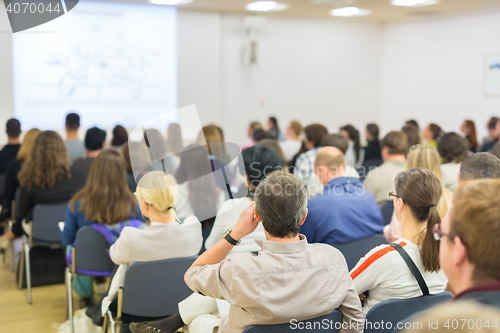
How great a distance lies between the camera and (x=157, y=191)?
2230mm

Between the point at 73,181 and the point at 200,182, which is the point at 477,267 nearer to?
the point at 200,182

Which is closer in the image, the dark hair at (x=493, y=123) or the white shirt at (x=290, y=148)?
the dark hair at (x=493, y=123)

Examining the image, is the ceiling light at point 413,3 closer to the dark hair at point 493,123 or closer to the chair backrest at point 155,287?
the dark hair at point 493,123

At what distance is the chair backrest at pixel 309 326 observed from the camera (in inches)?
55.6

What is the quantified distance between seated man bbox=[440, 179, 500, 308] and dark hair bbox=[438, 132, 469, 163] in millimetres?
2983

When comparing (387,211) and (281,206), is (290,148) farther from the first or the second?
(281,206)

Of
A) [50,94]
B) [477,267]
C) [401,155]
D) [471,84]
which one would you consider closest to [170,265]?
[477,267]

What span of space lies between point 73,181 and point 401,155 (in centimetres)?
278

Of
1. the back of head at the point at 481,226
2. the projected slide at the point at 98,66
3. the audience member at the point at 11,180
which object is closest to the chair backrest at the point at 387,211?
the back of head at the point at 481,226

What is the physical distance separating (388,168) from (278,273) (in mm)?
2651

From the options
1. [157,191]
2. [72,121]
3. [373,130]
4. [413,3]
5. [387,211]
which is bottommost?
[387,211]

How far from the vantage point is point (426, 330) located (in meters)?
0.68

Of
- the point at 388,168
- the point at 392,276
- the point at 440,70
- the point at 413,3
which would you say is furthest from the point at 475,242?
the point at 440,70

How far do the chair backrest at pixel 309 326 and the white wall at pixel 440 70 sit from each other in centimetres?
841
